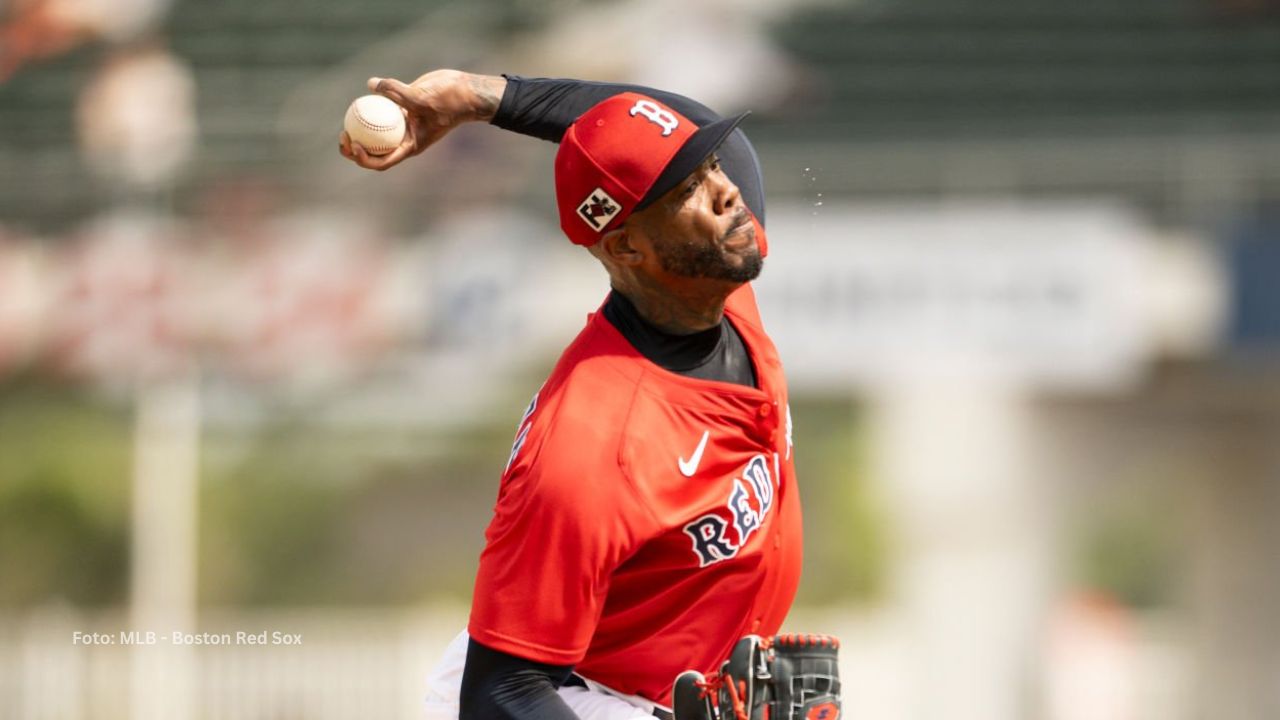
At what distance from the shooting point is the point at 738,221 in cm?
335

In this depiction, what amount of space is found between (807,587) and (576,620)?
12149 mm

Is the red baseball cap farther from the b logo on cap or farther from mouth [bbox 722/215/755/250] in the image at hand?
mouth [bbox 722/215/755/250]

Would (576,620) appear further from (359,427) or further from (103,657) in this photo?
(359,427)

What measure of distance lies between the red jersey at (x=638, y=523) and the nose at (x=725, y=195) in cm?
31

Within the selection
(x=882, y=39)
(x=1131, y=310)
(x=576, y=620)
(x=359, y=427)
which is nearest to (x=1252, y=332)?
(x=1131, y=310)

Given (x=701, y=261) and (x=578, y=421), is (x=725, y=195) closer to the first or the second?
(x=701, y=261)

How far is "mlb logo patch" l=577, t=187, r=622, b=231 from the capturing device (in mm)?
3301

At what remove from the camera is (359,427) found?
1602 centimetres

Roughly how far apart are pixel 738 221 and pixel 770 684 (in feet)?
2.79

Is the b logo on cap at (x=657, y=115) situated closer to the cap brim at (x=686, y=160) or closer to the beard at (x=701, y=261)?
the cap brim at (x=686, y=160)

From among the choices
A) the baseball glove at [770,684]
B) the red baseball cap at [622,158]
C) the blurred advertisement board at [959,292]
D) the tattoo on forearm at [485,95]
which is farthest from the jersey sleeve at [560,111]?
the blurred advertisement board at [959,292]

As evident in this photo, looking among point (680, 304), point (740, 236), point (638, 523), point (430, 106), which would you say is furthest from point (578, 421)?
point (430, 106)

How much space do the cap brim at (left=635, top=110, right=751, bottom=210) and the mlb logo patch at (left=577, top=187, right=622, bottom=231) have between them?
5 centimetres

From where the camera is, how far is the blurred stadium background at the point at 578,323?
1249 centimetres
